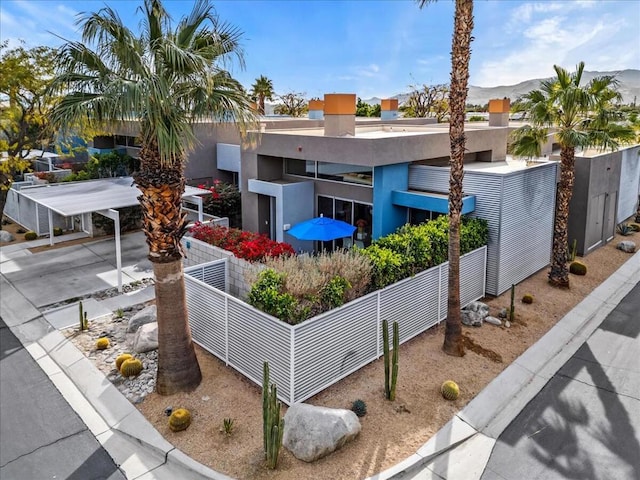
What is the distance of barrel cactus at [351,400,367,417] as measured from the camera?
9.24 metres

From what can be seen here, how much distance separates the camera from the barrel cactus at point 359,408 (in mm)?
9242

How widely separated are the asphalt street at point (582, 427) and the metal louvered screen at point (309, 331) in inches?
131

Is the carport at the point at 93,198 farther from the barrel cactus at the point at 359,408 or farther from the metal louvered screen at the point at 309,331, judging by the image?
the barrel cactus at the point at 359,408

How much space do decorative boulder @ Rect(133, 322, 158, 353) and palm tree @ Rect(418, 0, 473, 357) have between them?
23.8 ft

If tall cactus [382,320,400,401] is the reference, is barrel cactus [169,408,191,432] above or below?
below

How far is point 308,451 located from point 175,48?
7.30m

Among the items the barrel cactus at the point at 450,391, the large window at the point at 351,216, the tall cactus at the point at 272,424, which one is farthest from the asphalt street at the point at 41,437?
the large window at the point at 351,216

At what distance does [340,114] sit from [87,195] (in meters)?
11.3

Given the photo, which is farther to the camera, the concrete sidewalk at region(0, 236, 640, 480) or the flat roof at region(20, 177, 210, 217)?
the flat roof at region(20, 177, 210, 217)

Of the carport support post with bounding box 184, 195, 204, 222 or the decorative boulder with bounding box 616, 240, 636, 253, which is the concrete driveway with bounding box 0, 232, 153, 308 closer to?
the carport support post with bounding box 184, 195, 204, 222

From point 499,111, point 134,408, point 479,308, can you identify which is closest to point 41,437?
point 134,408

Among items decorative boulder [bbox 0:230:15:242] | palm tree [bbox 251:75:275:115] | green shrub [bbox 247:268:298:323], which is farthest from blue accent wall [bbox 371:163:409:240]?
palm tree [bbox 251:75:275:115]

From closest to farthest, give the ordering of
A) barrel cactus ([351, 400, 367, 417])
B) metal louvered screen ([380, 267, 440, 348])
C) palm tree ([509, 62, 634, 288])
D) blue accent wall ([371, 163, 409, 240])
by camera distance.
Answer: barrel cactus ([351, 400, 367, 417]) < metal louvered screen ([380, 267, 440, 348]) < palm tree ([509, 62, 634, 288]) < blue accent wall ([371, 163, 409, 240])

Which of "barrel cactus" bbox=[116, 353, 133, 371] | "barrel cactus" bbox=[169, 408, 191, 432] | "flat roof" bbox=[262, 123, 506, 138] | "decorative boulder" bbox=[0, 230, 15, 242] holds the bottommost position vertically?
"barrel cactus" bbox=[169, 408, 191, 432]
